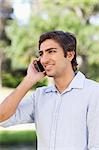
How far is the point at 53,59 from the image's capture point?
222 centimetres

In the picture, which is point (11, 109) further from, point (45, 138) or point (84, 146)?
point (84, 146)

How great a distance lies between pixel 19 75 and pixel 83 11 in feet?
15.8

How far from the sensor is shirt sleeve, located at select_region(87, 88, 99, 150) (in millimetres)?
2125

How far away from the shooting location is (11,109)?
226 cm

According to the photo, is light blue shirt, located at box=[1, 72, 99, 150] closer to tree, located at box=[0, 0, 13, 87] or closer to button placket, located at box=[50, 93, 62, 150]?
button placket, located at box=[50, 93, 62, 150]

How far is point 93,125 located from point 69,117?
0.11 metres

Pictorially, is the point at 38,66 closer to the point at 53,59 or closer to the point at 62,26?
the point at 53,59

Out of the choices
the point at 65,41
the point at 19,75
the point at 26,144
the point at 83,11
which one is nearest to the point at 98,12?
the point at 83,11

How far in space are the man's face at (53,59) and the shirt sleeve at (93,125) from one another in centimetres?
20

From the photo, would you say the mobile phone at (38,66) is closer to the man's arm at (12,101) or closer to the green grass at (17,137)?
the man's arm at (12,101)

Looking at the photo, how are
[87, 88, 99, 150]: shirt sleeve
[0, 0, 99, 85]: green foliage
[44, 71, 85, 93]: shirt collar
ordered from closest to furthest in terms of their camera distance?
[87, 88, 99, 150]: shirt sleeve
[44, 71, 85, 93]: shirt collar
[0, 0, 99, 85]: green foliage

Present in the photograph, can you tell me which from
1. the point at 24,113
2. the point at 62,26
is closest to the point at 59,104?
the point at 24,113

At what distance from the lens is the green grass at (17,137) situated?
430 inches

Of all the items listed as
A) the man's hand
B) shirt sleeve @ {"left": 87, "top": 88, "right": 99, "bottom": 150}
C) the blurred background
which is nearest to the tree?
the blurred background
